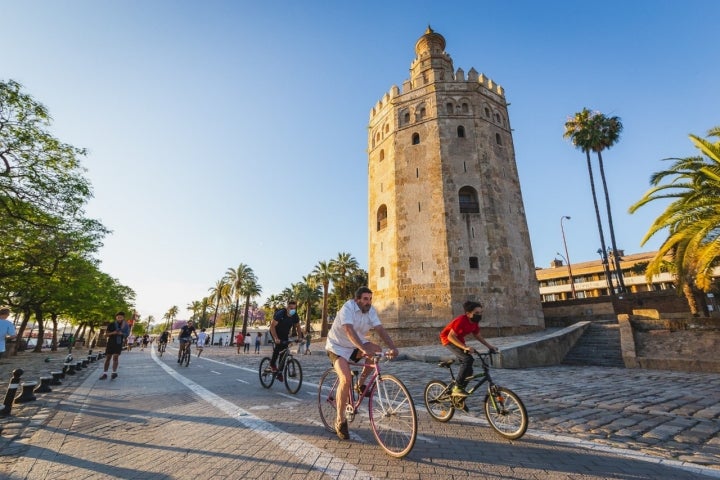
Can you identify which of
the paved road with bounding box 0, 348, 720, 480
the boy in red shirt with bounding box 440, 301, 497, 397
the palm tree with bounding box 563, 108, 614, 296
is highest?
the palm tree with bounding box 563, 108, 614, 296

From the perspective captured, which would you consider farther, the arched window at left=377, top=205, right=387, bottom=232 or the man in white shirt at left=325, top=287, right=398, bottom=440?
the arched window at left=377, top=205, right=387, bottom=232

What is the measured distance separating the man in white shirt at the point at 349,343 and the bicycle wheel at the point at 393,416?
248 mm

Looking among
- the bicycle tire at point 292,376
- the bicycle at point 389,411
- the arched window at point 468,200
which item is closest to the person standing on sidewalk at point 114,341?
the bicycle tire at point 292,376

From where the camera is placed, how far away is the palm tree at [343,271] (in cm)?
4456

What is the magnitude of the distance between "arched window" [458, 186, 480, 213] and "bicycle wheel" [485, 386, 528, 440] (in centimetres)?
1992

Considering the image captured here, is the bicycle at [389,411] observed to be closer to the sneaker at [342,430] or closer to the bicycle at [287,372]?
the sneaker at [342,430]

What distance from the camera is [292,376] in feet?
24.5

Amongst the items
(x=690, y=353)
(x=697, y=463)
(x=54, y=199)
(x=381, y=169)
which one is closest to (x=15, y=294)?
(x=54, y=199)

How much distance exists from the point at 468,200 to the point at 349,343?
21273 mm

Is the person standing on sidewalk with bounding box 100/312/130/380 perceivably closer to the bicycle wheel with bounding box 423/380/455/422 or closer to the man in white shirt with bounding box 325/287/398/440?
the man in white shirt with bounding box 325/287/398/440

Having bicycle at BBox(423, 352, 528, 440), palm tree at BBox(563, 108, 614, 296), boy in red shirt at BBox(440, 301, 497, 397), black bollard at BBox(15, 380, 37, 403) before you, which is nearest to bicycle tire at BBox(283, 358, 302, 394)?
bicycle at BBox(423, 352, 528, 440)

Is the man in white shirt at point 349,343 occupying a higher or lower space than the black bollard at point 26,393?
higher

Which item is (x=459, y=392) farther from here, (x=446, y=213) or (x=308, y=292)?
(x=308, y=292)

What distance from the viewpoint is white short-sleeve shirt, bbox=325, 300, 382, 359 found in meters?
4.19
